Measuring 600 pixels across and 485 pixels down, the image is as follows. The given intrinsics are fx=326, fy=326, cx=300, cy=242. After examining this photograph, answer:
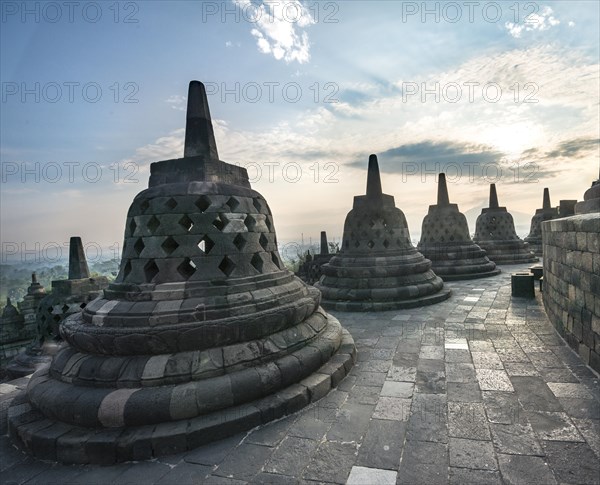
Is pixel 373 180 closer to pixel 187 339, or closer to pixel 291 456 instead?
pixel 187 339

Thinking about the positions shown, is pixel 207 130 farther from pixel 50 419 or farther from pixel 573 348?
pixel 573 348

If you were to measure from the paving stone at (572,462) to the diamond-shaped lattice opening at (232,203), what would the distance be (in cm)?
395

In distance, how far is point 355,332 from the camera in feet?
20.7

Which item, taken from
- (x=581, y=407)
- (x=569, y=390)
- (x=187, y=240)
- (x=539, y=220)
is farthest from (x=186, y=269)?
(x=539, y=220)

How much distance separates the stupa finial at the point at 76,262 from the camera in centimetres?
917

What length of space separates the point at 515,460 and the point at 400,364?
2.07 meters

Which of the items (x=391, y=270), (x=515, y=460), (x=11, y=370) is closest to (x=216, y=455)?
(x=515, y=460)

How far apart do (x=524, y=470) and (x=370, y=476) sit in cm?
112

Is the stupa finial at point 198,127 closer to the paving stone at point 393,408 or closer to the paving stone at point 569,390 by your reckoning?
the paving stone at point 393,408

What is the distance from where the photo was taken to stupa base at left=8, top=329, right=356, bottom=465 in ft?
9.11

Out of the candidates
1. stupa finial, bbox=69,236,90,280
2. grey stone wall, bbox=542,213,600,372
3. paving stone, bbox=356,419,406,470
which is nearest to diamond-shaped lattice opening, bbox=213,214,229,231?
paving stone, bbox=356,419,406,470

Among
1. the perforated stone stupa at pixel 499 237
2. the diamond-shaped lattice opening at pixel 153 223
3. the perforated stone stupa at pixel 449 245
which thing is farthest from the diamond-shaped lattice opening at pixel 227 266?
the perforated stone stupa at pixel 499 237

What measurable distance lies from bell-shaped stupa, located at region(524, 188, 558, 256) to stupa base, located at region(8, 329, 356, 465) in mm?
23103

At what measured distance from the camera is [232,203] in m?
4.38
